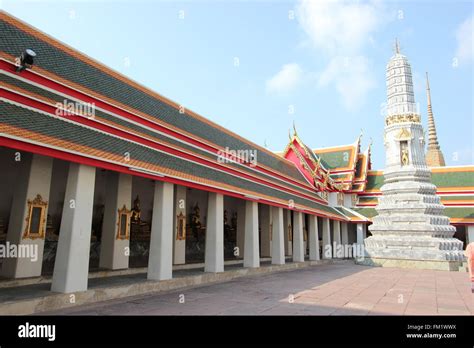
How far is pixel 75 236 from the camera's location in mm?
8219

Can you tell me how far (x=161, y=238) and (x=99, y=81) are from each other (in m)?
6.09

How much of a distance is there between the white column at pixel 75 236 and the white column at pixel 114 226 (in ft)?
14.2

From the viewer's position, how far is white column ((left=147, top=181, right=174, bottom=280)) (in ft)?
35.3

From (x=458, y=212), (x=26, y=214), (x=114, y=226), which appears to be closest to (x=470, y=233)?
(x=458, y=212)

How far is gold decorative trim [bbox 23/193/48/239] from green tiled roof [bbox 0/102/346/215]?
2.88 m

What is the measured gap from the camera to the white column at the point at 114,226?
12711 mm

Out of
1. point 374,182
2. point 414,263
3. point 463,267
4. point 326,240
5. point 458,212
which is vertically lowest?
point 463,267

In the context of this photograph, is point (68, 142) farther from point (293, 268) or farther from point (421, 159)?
point (421, 159)

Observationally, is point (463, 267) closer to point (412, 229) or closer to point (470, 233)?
point (412, 229)

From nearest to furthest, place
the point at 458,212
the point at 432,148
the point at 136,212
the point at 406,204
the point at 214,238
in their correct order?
the point at 214,238 → the point at 136,212 → the point at 406,204 → the point at 458,212 → the point at 432,148
